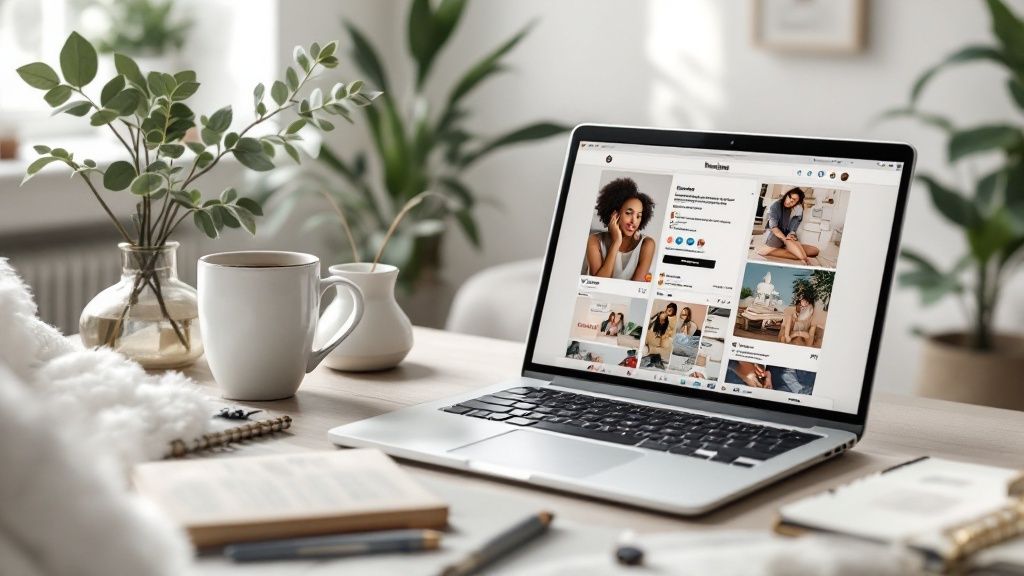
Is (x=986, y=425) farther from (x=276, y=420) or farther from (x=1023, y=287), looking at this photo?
(x=1023, y=287)

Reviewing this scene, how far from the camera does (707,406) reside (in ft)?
3.53

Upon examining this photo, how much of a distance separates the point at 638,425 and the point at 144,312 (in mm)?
531

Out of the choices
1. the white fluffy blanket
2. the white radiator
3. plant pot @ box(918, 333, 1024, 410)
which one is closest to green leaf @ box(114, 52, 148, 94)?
the white fluffy blanket

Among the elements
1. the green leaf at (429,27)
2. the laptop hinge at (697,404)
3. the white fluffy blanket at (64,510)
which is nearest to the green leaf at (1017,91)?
the green leaf at (429,27)

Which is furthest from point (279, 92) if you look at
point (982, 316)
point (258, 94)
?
point (982, 316)

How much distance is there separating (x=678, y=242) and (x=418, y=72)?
2155 mm

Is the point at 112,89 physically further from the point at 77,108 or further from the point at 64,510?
the point at 64,510

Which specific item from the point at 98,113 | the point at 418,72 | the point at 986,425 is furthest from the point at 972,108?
the point at 98,113

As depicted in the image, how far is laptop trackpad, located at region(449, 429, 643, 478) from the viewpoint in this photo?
892 mm

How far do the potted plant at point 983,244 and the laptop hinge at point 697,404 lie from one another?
1.70 meters

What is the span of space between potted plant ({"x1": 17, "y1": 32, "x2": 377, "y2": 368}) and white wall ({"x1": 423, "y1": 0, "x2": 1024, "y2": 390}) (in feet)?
7.08

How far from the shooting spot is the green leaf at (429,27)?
3.10 metres

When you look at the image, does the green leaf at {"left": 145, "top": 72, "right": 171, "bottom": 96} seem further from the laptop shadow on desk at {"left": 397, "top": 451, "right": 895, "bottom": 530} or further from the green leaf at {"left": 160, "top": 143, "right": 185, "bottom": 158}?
the laptop shadow on desk at {"left": 397, "top": 451, "right": 895, "bottom": 530}

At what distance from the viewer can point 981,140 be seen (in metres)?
2.57
